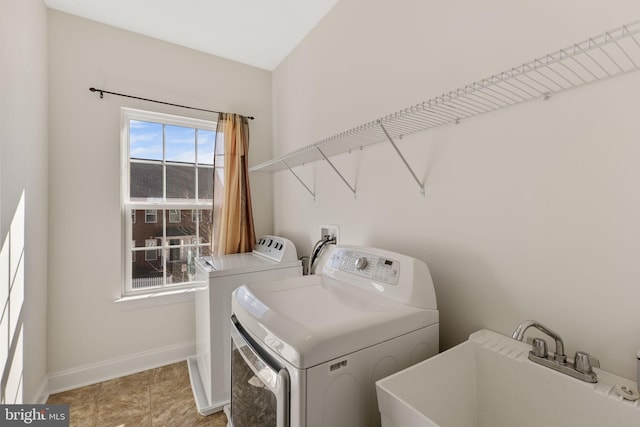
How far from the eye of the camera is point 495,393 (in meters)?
0.97

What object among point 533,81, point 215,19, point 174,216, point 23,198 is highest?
point 215,19

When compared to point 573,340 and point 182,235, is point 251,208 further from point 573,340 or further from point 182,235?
point 573,340

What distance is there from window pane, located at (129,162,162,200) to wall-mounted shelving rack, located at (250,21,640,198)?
6.28 ft

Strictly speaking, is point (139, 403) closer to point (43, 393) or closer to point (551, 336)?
point (43, 393)

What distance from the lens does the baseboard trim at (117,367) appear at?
2.06 meters

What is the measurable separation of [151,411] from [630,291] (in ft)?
8.16

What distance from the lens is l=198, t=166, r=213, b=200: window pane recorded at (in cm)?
270

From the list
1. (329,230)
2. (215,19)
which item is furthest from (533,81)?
(215,19)

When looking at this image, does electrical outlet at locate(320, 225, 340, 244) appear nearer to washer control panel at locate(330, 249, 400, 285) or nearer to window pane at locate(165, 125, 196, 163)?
washer control panel at locate(330, 249, 400, 285)

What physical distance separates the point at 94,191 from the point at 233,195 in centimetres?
104

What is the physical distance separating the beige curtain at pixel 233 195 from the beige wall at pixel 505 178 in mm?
1185

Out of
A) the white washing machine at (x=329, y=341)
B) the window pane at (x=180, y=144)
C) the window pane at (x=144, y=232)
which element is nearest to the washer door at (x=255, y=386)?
the white washing machine at (x=329, y=341)

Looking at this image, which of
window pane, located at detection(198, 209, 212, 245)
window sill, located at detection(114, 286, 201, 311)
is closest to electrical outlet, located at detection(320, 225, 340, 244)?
window sill, located at detection(114, 286, 201, 311)

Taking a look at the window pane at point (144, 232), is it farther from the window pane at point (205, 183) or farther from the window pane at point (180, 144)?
the window pane at point (180, 144)
